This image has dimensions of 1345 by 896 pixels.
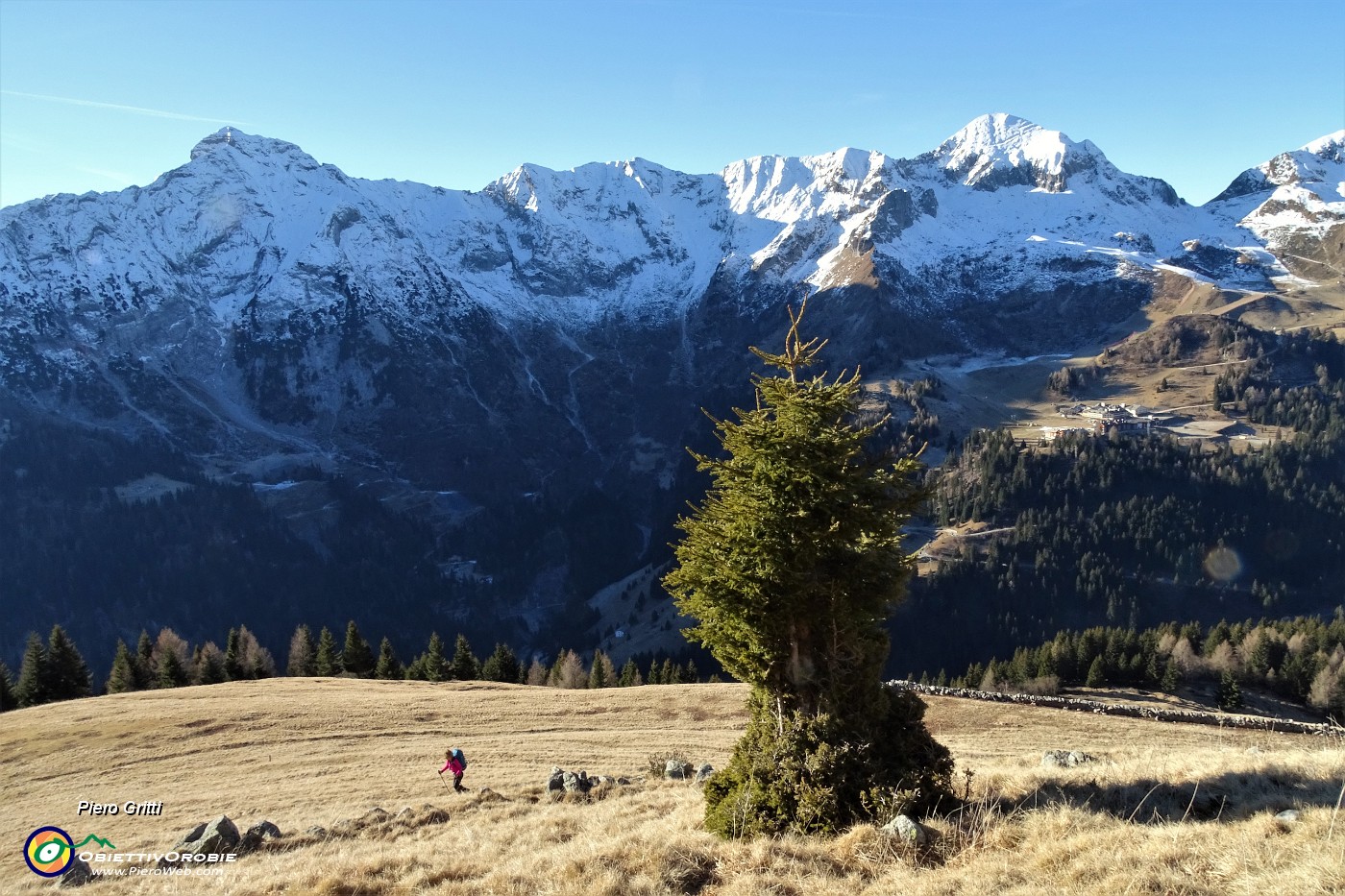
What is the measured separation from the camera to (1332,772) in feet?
45.8

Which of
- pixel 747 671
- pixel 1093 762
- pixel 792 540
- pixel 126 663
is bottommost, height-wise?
pixel 126 663

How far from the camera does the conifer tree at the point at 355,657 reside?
240 ft

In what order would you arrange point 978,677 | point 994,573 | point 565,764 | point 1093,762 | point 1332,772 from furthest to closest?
point 994,573, point 978,677, point 565,764, point 1093,762, point 1332,772

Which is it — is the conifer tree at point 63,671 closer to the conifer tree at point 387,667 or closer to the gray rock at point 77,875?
the conifer tree at point 387,667

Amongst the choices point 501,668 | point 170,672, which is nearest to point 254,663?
point 170,672

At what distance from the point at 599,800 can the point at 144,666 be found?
220 feet

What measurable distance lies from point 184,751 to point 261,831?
2126cm

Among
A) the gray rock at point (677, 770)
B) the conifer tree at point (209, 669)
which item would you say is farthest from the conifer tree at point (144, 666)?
the gray rock at point (677, 770)

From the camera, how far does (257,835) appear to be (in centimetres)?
1980

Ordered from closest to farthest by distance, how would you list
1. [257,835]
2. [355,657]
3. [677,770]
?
[257,835] → [677,770] → [355,657]

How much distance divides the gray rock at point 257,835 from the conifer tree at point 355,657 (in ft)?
184

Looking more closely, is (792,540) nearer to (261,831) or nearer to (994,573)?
(261,831)

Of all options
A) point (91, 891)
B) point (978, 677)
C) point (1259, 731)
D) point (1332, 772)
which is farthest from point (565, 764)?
point (978, 677)

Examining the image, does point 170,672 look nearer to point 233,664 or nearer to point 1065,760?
point 233,664
